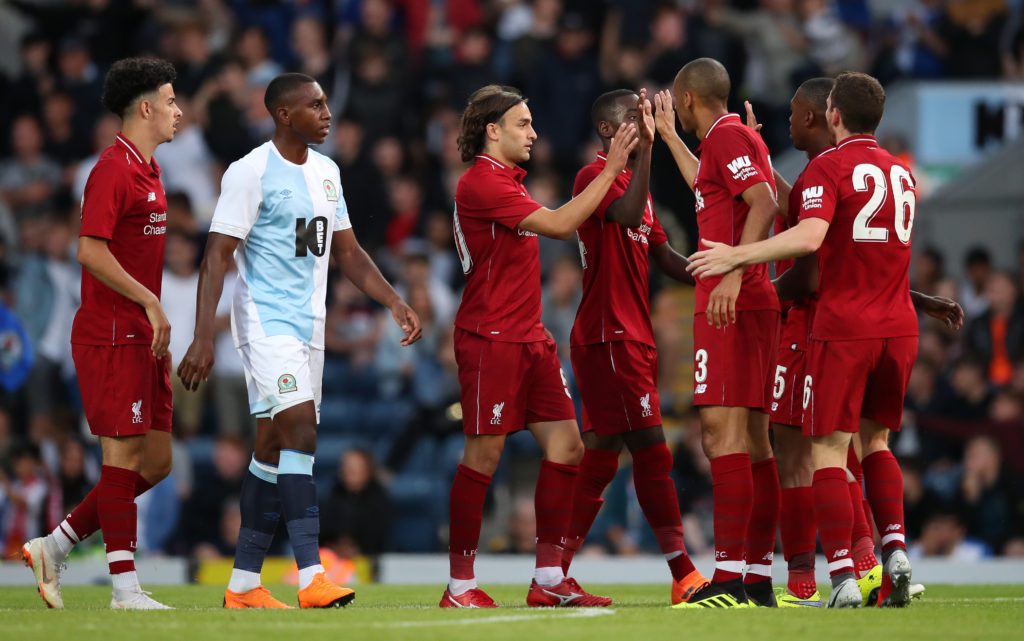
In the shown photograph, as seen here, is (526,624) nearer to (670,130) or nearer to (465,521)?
(465,521)

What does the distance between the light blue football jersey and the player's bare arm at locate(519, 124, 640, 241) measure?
1.13m

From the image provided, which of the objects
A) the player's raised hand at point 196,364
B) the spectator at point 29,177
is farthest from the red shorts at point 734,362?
the spectator at point 29,177

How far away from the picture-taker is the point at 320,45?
630 inches

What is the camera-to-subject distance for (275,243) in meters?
7.04

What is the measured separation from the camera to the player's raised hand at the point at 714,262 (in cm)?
627

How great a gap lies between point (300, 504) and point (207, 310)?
1049 mm

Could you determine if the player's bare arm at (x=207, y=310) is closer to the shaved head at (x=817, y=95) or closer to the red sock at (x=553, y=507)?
the red sock at (x=553, y=507)

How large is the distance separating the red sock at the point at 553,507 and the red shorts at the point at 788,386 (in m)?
1.10

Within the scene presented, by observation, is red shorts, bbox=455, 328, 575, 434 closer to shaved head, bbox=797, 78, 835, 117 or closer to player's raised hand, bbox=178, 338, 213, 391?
player's raised hand, bbox=178, 338, 213, 391

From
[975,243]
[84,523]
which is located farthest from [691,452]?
[84,523]

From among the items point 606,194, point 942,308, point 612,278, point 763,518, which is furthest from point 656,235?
point 763,518

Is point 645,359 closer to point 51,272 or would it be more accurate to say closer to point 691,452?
point 691,452

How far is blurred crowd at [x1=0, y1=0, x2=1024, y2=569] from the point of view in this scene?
12.2 m

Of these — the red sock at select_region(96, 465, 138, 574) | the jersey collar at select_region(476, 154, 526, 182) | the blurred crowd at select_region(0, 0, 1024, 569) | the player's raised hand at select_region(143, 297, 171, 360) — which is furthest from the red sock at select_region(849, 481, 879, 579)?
the blurred crowd at select_region(0, 0, 1024, 569)
